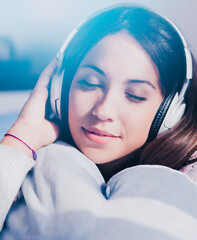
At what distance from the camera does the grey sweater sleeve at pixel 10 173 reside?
1.73ft

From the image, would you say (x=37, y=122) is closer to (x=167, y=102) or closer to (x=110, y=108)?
(x=110, y=108)

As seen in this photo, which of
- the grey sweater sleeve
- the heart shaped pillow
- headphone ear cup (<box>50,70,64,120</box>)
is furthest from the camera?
headphone ear cup (<box>50,70,64,120</box>)

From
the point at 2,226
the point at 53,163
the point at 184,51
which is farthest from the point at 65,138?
the point at 184,51

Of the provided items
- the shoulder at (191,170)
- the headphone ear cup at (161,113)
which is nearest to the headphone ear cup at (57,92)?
the headphone ear cup at (161,113)

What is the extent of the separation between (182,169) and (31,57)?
0.50 meters

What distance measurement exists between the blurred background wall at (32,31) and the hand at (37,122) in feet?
0.13

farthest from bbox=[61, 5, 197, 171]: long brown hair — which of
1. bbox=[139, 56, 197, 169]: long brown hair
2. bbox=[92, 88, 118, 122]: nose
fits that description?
bbox=[92, 88, 118, 122]: nose

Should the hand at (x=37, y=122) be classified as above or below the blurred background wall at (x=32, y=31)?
below

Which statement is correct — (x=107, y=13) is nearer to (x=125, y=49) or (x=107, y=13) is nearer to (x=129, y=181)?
(x=125, y=49)

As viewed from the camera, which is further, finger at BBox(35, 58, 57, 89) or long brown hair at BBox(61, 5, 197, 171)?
finger at BBox(35, 58, 57, 89)

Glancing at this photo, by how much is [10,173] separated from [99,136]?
221 mm

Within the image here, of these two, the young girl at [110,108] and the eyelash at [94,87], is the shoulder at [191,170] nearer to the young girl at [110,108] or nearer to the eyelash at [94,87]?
the young girl at [110,108]

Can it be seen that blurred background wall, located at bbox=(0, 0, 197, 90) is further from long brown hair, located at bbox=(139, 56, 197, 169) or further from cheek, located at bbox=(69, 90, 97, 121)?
long brown hair, located at bbox=(139, 56, 197, 169)

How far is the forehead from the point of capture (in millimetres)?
580
